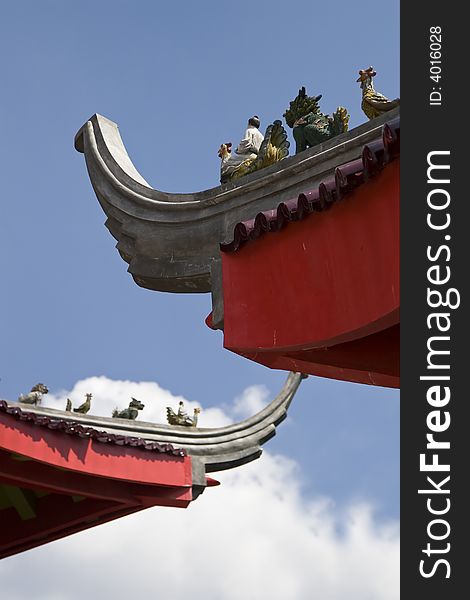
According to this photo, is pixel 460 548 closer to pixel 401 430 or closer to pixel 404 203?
pixel 401 430

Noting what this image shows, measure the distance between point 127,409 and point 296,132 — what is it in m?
5.81

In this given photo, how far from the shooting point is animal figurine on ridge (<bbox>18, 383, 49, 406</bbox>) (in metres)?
11.1

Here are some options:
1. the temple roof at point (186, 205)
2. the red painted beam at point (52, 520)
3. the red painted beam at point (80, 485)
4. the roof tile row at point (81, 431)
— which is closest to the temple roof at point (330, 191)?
the temple roof at point (186, 205)

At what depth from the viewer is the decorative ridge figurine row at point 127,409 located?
11133 mm

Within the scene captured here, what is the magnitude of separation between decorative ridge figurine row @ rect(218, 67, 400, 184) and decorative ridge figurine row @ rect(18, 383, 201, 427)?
4.67m

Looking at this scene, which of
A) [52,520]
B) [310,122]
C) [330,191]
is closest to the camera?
[330,191]

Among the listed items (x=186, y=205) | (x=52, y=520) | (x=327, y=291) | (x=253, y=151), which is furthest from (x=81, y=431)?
(x=327, y=291)

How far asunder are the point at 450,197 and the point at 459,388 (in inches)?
32.5

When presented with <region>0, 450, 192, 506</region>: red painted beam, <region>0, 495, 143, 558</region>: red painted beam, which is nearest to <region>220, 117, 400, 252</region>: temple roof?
<region>0, 450, 192, 506</region>: red painted beam

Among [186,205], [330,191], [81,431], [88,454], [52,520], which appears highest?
[186,205]

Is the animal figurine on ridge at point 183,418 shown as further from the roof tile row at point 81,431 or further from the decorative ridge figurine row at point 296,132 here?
the decorative ridge figurine row at point 296,132

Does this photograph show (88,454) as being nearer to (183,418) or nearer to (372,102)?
(183,418)

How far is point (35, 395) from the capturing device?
36.5 feet

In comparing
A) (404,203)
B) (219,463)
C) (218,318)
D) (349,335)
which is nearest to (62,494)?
(219,463)
